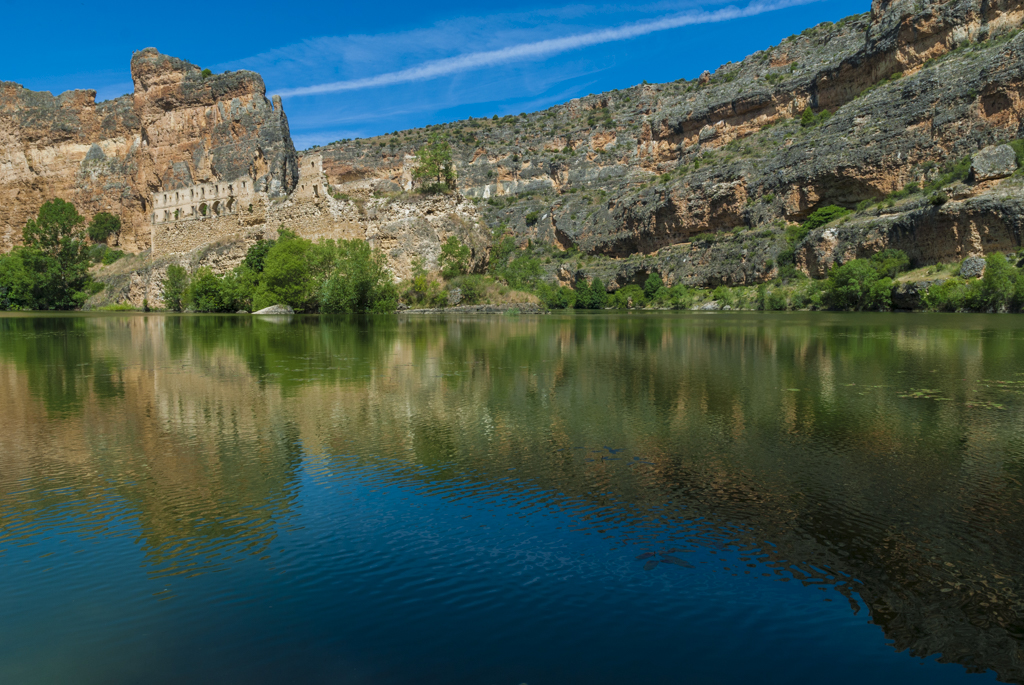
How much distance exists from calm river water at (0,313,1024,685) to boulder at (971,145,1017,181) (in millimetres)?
69148

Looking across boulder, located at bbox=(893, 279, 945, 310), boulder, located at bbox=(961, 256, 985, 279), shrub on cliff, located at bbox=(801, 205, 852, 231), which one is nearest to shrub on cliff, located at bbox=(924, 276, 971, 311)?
boulder, located at bbox=(893, 279, 945, 310)

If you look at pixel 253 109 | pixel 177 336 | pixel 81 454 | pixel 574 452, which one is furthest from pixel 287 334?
pixel 253 109

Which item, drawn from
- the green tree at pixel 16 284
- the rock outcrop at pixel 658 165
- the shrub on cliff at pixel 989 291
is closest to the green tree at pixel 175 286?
the rock outcrop at pixel 658 165

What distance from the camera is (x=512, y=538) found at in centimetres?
547

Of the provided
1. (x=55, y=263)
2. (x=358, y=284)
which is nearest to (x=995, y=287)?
(x=358, y=284)

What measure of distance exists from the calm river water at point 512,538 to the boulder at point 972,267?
59.8 meters

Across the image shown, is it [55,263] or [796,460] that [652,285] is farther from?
[796,460]

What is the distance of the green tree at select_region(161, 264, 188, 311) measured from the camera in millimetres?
64219

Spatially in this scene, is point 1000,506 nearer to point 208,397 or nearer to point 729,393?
point 729,393

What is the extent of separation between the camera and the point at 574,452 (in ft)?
27.2

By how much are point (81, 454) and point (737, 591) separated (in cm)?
760

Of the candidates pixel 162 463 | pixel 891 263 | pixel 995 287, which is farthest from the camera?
pixel 891 263

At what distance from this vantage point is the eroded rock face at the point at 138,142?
267 feet

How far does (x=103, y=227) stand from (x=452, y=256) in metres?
62.0
